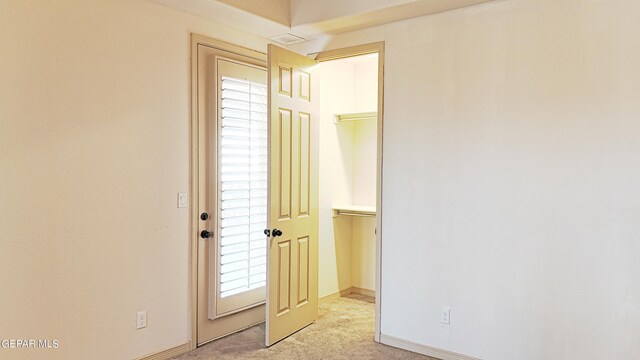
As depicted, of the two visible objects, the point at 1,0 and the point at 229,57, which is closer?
the point at 1,0

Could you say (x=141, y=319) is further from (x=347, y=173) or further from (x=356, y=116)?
(x=356, y=116)

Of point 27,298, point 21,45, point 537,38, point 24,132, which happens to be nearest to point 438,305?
point 537,38

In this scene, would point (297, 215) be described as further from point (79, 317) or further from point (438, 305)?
point (79, 317)

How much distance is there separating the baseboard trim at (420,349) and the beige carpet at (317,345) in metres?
0.04

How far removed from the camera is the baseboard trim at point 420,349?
318 centimetres

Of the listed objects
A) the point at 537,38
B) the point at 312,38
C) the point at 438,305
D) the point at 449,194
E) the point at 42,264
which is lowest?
the point at 438,305

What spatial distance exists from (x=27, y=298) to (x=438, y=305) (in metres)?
2.61

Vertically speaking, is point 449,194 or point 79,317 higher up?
point 449,194

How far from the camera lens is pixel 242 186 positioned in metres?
3.62

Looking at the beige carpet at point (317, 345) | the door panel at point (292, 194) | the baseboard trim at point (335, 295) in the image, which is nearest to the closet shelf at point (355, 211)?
the door panel at point (292, 194)

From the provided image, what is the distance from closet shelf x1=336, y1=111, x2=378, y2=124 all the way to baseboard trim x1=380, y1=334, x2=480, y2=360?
2.08 m

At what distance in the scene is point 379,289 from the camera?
3537 millimetres

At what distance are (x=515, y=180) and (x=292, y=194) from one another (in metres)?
1.66

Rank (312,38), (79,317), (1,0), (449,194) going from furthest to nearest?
(312,38), (449,194), (79,317), (1,0)
